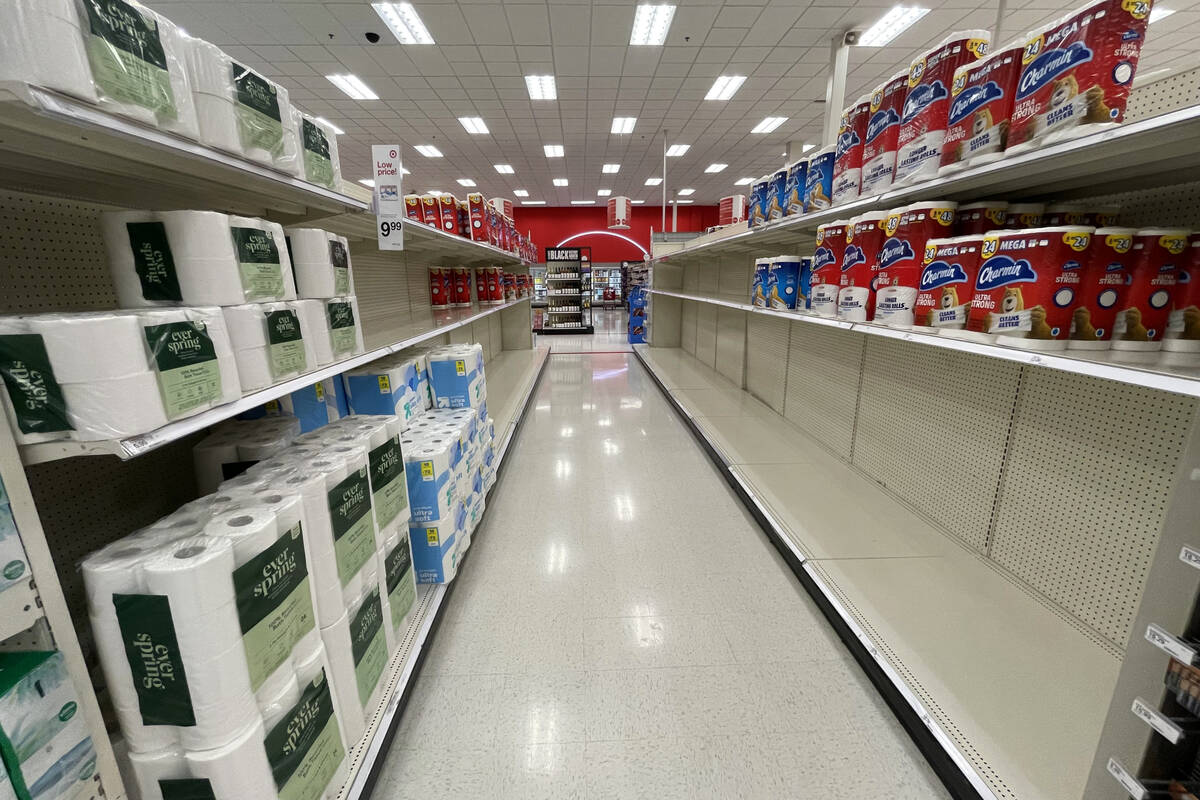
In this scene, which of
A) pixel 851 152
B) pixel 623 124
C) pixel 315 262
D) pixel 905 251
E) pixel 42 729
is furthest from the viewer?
pixel 623 124

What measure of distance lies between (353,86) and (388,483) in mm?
7359

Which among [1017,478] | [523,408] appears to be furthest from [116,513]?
[523,408]

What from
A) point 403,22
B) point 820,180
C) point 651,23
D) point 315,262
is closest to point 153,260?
point 315,262

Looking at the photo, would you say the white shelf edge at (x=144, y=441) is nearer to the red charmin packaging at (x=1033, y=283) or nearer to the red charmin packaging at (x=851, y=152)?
the red charmin packaging at (x=1033, y=283)

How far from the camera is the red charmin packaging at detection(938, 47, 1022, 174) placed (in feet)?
3.94

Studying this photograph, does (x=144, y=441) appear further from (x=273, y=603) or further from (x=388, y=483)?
(x=388, y=483)

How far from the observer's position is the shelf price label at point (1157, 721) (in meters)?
0.75

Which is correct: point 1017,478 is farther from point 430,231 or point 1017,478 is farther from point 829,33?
point 829,33

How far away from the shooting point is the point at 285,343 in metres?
1.17

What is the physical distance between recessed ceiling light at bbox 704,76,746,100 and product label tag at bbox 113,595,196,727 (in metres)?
7.67

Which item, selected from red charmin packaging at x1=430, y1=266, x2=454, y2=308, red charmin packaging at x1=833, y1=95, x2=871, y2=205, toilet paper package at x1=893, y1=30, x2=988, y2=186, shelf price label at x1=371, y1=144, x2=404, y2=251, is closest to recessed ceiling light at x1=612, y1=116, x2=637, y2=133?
red charmin packaging at x1=430, y1=266, x2=454, y2=308

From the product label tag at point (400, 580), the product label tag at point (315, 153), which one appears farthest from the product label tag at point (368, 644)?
the product label tag at point (315, 153)

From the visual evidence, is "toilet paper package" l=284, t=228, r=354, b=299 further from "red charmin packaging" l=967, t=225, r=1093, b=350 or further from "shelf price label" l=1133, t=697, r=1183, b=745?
"shelf price label" l=1133, t=697, r=1183, b=745

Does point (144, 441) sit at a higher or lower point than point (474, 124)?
lower
